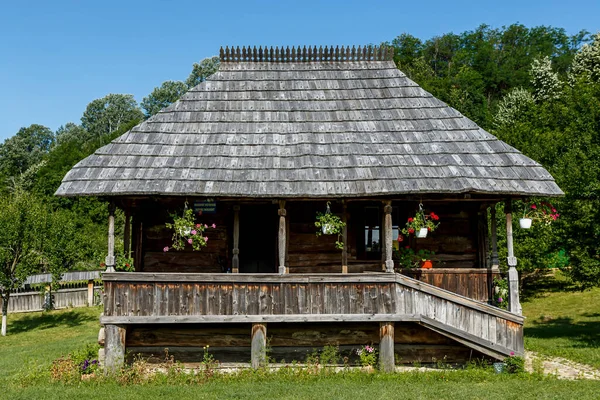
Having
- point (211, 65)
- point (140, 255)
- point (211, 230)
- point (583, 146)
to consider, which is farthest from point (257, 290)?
point (211, 65)

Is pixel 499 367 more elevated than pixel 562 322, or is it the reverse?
pixel 499 367

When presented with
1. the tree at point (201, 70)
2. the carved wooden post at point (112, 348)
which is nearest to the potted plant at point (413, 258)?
the carved wooden post at point (112, 348)

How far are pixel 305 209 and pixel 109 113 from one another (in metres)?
76.2

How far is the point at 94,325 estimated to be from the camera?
74.5ft

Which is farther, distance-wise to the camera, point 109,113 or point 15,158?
point 109,113

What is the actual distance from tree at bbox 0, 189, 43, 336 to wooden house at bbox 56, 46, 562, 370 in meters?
12.2

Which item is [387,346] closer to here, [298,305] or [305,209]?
[298,305]

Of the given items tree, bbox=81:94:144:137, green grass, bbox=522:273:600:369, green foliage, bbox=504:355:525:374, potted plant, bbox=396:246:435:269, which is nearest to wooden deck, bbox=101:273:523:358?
green foliage, bbox=504:355:525:374

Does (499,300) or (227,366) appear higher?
(499,300)

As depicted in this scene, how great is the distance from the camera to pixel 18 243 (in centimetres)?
A: 2266

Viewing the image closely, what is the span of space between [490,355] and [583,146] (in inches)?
356

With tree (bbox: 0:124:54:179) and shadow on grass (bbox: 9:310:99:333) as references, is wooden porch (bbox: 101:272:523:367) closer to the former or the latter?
shadow on grass (bbox: 9:310:99:333)

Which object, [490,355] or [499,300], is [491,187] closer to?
[499,300]

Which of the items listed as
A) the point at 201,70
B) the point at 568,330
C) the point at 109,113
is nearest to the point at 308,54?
the point at 568,330
